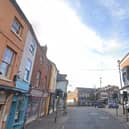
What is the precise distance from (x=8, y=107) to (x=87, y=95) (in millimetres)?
73195

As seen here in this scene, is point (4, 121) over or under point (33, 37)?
under

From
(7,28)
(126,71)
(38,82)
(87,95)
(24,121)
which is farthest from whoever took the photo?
(87,95)

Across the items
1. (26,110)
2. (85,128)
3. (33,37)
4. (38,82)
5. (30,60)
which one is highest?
A: (33,37)

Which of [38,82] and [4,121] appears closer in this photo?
[4,121]

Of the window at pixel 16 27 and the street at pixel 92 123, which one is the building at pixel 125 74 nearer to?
the street at pixel 92 123

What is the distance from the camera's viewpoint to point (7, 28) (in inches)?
436

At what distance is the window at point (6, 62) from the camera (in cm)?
1124

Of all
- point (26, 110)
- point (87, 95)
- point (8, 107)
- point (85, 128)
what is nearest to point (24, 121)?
point (26, 110)

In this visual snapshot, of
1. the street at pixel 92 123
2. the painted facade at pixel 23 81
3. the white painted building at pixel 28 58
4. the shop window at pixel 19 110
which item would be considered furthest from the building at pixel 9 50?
the street at pixel 92 123

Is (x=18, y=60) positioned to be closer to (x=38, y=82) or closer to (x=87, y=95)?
(x=38, y=82)

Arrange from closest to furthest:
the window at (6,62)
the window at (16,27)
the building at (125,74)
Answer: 1. the window at (6,62)
2. the window at (16,27)
3. the building at (125,74)

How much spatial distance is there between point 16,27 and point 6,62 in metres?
3.15

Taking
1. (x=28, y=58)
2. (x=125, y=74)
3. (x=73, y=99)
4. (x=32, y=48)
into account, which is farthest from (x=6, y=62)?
(x=73, y=99)

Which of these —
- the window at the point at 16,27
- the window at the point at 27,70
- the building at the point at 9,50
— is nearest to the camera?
the building at the point at 9,50
